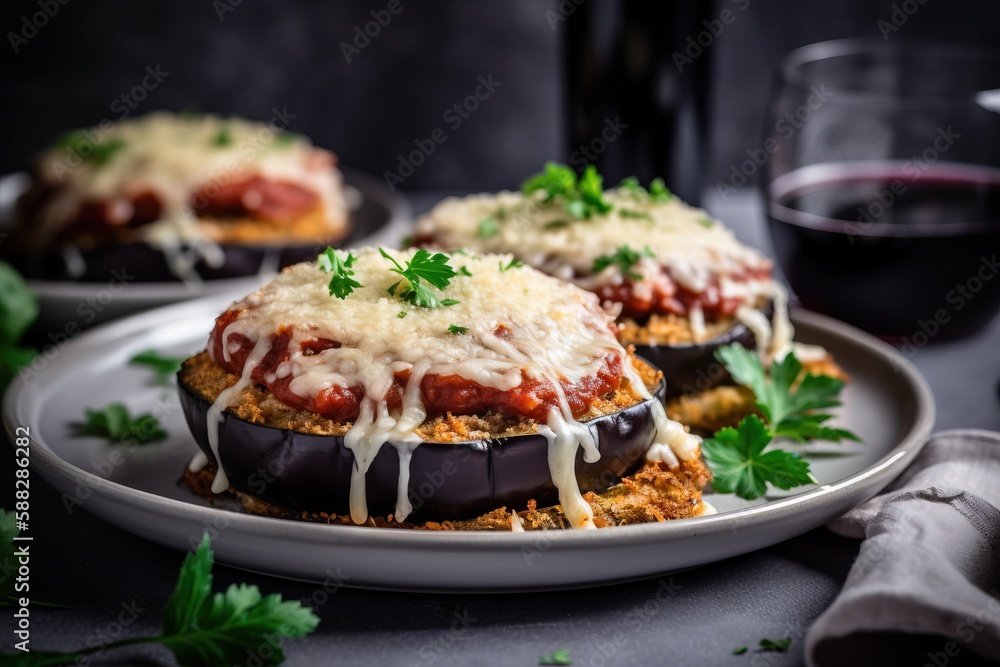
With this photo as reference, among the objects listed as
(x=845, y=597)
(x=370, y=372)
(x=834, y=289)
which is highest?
(x=370, y=372)

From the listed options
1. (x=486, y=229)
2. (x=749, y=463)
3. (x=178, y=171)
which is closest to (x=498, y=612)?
(x=749, y=463)

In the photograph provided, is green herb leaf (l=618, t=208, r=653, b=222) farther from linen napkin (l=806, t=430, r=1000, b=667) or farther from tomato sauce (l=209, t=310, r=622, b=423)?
linen napkin (l=806, t=430, r=1000, b=667)

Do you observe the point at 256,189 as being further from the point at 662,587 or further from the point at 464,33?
the point at 662,587

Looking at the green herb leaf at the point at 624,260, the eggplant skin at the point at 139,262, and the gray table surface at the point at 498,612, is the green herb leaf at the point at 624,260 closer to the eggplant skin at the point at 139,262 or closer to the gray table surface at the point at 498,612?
the gray table surface at the point at 498,612

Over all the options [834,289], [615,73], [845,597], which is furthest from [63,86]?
[845,597]

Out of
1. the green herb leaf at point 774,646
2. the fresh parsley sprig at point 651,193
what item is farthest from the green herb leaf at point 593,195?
the green herb leaf at point 774,646

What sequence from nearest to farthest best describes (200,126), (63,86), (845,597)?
1. (845,597)
2. (200,126)
3. (63,86)

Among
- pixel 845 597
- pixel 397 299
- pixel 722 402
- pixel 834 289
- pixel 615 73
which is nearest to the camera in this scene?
pixel 845 597
